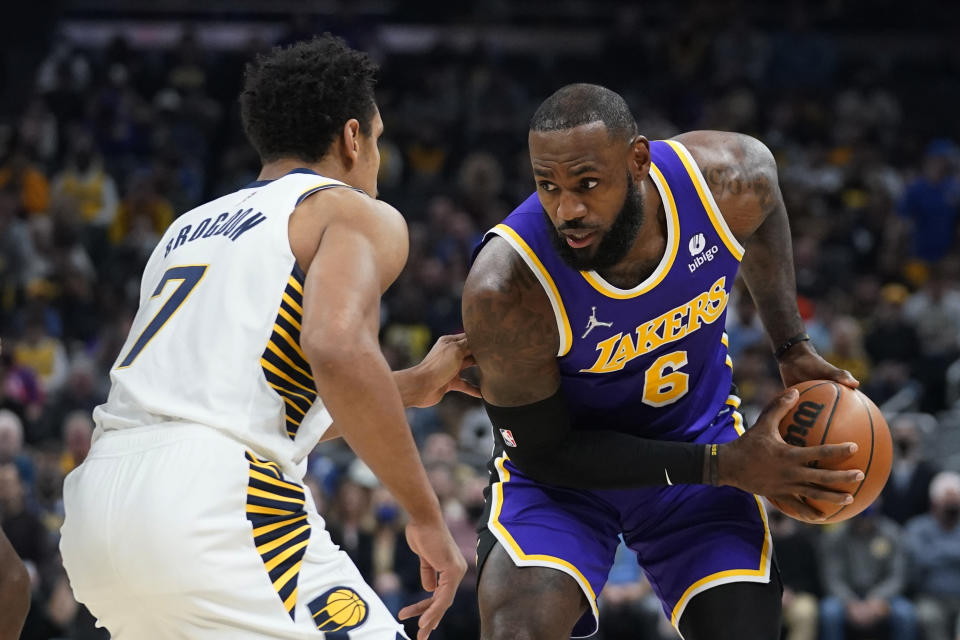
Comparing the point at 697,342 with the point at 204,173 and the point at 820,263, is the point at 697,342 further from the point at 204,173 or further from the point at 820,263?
the point at 204,173

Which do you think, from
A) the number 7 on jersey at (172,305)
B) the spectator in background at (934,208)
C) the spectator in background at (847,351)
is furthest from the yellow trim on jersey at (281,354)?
the spectator in background at (934,208)

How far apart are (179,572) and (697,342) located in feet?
6.82

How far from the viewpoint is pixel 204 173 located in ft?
46.4

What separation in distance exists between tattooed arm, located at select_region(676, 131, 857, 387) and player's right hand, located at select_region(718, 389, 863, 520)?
0.43m

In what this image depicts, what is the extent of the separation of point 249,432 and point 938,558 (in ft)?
24.3

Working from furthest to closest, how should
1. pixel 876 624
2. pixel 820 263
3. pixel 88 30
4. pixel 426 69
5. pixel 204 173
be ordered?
pixel 88 30 < pixel 426 69 < pixel 204 173 < pixel 820 263 < pixel 876 624

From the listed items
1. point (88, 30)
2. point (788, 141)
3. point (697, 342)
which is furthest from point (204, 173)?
point (697, 342)

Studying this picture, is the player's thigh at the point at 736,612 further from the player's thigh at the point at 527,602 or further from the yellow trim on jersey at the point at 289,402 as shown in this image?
the yellow trim on jersey at the point at 289,402

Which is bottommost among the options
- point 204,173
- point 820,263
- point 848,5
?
point 820,263

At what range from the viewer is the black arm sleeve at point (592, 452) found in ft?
13.3

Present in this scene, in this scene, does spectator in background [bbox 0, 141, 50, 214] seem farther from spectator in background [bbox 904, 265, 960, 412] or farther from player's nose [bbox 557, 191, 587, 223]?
player's nose [bbox 557, 191, 587, 223]

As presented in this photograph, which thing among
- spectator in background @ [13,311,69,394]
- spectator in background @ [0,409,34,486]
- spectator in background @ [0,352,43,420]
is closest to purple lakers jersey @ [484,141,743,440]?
spectator in background @ [0,409,34,486]

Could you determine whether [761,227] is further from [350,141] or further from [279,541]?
[279,541]

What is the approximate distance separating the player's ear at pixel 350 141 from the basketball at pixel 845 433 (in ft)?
5.36
